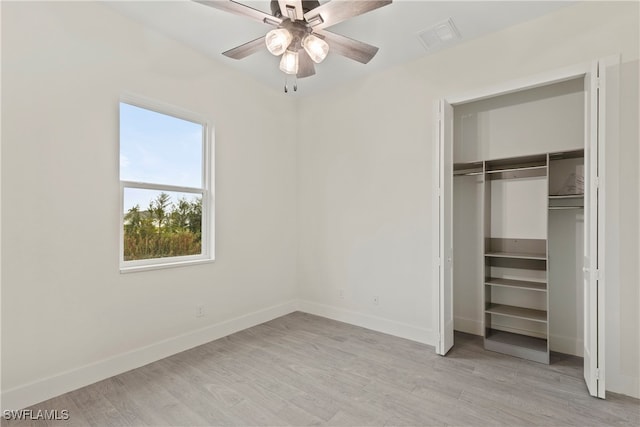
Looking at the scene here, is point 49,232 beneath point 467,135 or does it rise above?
beneath

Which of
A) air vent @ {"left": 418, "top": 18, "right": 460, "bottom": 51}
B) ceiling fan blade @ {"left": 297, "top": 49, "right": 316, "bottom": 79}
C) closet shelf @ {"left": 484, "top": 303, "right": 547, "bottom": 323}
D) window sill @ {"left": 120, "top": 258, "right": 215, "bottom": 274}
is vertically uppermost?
air vent @ {"left": 418, "top": 18, "right": 460, "bottom": 51}

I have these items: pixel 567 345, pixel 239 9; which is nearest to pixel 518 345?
pixel 567 345

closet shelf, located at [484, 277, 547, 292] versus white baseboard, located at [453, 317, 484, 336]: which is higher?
closet shelf, located at [484, 277, 547, 292]

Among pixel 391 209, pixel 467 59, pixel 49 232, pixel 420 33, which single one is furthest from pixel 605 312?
pixel 49 232

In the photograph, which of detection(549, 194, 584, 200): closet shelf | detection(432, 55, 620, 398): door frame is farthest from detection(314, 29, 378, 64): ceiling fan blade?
detection(549, 194, 584, 200): closet shelf

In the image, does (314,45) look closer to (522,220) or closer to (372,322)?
(522,220)

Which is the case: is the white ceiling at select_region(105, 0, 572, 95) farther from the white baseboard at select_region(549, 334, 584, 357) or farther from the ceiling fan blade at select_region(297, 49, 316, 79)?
the white baseboard at select_region(549, 334, 584, 357)

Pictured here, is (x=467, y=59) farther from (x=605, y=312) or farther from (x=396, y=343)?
(x=396, y=343)

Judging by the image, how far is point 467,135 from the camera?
3512mm

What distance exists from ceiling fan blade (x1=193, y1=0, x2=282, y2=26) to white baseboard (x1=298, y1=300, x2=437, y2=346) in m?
3.09

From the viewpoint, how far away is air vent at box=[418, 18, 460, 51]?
2834mm

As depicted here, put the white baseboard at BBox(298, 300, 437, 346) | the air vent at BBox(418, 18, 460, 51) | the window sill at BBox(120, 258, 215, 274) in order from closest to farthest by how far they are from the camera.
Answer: the window sill at BBox(120, 258, 215, 274), the air vent at BBox(418, 18, 460, 51), the white baseboard at BBox(298, 300, 437, 346)

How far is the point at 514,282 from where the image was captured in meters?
3.21

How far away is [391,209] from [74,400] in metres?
3.25
